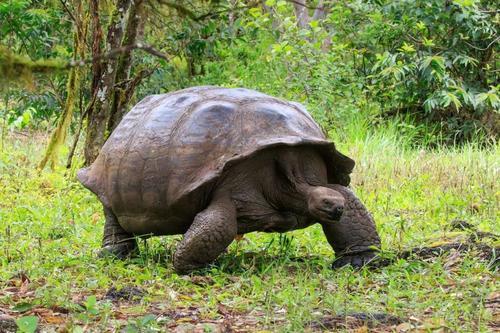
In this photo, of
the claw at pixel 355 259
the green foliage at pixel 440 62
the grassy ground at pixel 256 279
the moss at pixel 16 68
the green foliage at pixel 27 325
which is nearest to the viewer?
the moss at pixel 16 68

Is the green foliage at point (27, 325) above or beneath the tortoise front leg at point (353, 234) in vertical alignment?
above

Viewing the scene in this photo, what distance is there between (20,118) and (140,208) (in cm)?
604

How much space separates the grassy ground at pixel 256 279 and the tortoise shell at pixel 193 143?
0.45 meters

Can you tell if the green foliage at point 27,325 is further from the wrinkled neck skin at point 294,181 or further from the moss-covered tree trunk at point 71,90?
the moss-covered tree trunk at point 71,90

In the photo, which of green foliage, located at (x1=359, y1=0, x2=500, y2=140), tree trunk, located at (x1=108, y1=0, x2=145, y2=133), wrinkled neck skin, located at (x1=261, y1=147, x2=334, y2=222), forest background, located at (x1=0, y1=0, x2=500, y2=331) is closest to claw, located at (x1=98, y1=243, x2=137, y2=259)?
forest background, located at (x1=0, y1=0, x2=500, y2=331)

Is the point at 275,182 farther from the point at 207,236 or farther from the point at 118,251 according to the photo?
the point at 118,251

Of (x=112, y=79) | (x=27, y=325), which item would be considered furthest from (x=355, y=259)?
(x=112, y=79)

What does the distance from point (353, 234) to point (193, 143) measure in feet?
3.53

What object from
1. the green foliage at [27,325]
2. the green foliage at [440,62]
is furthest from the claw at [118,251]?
the green foliage at [440,62]

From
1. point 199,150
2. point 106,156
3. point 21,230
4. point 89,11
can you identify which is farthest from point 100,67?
point 199,150

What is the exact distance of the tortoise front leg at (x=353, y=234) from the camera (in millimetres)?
5000

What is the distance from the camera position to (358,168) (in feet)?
28.2

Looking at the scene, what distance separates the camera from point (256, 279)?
4.40m

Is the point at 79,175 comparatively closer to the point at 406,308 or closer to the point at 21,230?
the point at 21,230
